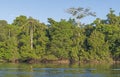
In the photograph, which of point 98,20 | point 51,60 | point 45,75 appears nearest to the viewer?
point 45,75

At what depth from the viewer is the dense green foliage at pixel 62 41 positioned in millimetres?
80875

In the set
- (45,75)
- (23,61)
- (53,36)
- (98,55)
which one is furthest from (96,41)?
(45,75)

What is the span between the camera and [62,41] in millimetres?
82250

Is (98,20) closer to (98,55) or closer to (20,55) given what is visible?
(98,55)

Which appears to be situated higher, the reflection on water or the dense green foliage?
the dense green foliage

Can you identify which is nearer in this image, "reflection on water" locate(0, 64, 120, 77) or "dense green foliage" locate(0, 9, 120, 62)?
"reflection on water" locate(0, 64, 120, 77)

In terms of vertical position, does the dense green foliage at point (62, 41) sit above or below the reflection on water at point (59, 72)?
above

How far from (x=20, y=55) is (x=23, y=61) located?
185cm

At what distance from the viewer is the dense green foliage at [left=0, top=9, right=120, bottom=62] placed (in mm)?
80875

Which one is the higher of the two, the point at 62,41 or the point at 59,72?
the point at 62,41

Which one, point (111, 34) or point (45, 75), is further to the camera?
point (111, 34)

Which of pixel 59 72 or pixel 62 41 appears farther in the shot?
pixel 62 41

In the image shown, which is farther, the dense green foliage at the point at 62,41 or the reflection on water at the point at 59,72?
the dense green foliage at the point at 62,41

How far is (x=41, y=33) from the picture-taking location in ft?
276
